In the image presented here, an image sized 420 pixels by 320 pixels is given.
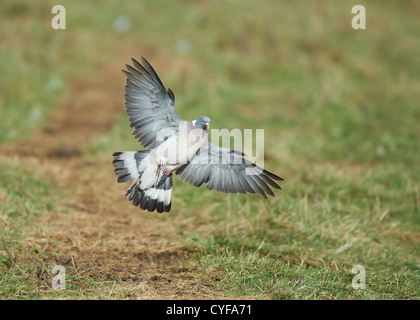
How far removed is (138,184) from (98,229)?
2.27ft

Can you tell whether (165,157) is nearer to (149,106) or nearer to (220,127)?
(149,106)

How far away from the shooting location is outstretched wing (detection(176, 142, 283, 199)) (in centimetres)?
388

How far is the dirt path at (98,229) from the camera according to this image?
3.39 metres

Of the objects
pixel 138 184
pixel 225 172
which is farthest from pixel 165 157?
pixel 225 172

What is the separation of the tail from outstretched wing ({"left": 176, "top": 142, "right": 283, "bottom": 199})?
23cm

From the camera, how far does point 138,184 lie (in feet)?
12.8

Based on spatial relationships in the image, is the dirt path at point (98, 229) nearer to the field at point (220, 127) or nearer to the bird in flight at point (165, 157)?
the field at point (220, 127)

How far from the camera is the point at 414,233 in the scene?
4.70 metres

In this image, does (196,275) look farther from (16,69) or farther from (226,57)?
(226,57)

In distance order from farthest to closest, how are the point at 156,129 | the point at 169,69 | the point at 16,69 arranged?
1. the point at 169,69
2. the point at 16,69
3. the point at 156,129

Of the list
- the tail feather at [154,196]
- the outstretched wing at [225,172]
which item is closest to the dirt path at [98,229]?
the tail feather at [154,196]

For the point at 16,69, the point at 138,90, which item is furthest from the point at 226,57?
the point at 138,90

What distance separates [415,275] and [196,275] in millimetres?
1676

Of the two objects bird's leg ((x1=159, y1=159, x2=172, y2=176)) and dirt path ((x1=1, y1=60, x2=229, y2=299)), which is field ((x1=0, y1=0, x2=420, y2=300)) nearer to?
dirt path ((x1=1, y1=60, x2=229, y2=299))
